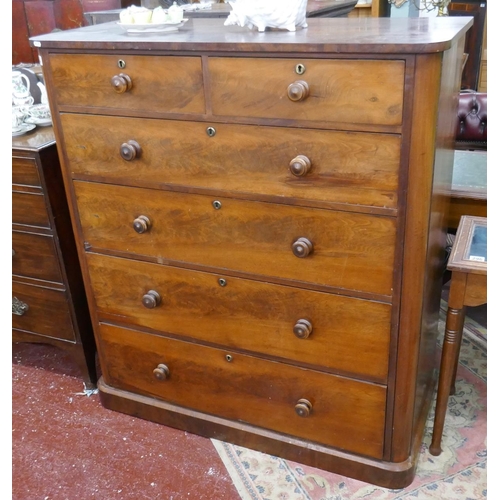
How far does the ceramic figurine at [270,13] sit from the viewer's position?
138 cm

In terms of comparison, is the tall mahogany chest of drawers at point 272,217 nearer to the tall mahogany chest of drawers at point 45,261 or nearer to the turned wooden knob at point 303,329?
the turned wooden knob at point 303,329

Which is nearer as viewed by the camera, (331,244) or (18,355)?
(331,244)

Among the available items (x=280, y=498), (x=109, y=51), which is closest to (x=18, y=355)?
(x=280, y=498)

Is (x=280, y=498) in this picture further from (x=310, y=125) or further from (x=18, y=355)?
(x=18, y=355)

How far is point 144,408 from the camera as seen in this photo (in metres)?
1.97

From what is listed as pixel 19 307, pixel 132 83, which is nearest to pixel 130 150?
pixel 132 83

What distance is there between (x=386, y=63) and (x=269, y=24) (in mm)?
367

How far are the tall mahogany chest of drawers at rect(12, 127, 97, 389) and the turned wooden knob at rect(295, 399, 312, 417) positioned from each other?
86cm

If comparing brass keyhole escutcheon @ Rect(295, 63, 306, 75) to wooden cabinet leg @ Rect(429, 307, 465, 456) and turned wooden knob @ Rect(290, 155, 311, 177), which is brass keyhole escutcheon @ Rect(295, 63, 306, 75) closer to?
Result: turned wooden knob @ Rect(290, 155, 311, 177)

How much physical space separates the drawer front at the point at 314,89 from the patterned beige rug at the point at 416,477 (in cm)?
107

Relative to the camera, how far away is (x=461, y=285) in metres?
1.52

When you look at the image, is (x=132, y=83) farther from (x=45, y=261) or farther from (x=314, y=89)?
(x=45, y=261)

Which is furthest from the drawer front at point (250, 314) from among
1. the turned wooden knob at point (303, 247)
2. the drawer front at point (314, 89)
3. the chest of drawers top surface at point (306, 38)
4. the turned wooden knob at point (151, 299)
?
the chest of drawers top surface at point (306, 38)

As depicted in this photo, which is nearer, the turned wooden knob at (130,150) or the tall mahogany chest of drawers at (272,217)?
the tall mahogany chest of drawers at (272,217)
